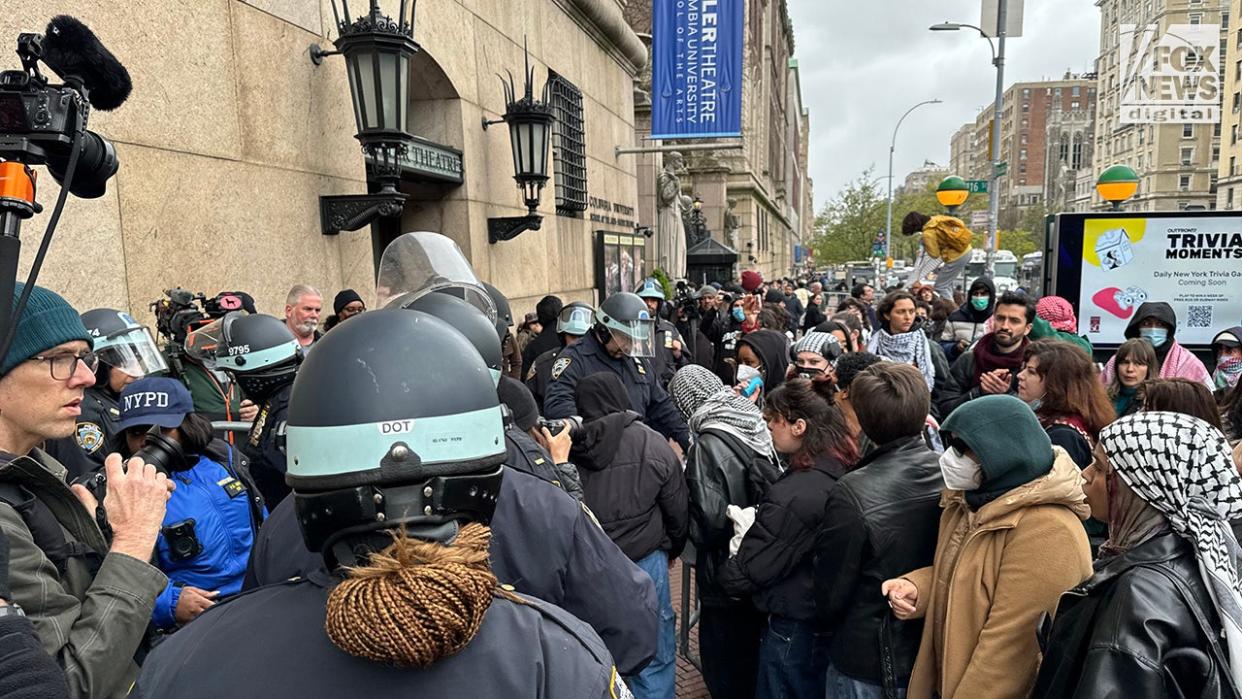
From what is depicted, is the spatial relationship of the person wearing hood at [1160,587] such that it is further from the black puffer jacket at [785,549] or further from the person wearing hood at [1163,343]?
the person wearing hood at [1163,343]

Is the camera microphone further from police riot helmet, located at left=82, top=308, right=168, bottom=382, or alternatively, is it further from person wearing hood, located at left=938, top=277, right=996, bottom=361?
person wearing hood, located at left=938, top=277, right=996, bottom=361

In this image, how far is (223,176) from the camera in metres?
4.86

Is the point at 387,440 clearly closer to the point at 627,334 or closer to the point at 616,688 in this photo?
the point at 616,688

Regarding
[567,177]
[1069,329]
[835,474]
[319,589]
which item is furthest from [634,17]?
[319,589]

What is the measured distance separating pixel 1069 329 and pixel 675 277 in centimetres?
1343

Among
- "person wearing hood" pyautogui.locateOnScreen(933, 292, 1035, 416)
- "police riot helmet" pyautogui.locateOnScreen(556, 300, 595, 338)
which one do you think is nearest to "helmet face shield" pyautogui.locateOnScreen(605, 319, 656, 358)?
"police riot helmet" pyautogui.locateOnScreen(556, 300, 595, 338)

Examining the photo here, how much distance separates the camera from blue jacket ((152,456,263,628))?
8.31ft

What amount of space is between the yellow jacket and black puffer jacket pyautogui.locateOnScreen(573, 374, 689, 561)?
6.95m

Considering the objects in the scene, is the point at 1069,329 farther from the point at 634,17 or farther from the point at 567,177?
the point at 634,17

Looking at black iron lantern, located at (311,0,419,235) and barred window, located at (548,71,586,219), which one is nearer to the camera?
black iron lantern, located at (311,0,419,235)

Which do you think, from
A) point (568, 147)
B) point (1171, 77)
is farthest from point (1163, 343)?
point (1171, 77)

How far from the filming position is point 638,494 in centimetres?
315

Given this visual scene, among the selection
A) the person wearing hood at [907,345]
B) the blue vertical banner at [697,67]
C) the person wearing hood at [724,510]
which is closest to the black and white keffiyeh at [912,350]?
the person wearing hood at [907,345]

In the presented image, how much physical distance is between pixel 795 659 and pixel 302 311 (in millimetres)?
3762
